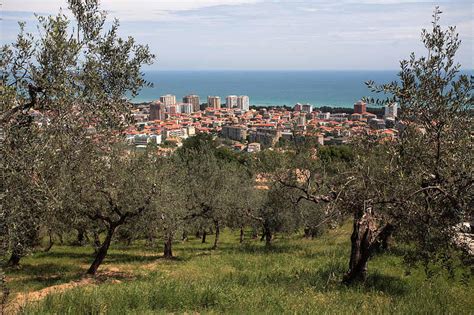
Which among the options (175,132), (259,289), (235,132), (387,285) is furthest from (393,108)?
(235,132)

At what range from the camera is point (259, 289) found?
10.9 m

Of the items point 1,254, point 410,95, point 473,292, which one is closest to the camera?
point 1,254

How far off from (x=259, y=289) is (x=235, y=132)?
153434mm

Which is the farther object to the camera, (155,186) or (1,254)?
(155,186)

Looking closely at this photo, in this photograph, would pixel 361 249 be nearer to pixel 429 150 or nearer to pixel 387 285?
pixel 387 285

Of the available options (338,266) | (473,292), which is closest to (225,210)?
(338,266)

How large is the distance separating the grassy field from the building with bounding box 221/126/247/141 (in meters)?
141

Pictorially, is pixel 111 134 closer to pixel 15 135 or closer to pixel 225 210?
pixel 15 135

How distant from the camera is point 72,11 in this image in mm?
7488

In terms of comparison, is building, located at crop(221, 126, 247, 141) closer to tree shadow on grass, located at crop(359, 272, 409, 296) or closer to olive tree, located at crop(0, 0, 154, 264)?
tree shadow on grass, located at crop(359, 272, 409, 296)

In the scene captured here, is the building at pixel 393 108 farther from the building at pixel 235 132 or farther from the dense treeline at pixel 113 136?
the building at pixel 235 132

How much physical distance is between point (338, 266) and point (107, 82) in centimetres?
1070

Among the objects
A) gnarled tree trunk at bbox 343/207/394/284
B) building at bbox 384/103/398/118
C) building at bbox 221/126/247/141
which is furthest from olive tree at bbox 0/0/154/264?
building at bbox 221/126/247/141

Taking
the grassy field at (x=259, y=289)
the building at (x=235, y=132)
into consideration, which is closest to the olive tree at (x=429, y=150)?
the grassy field at (x=259, y=289)
